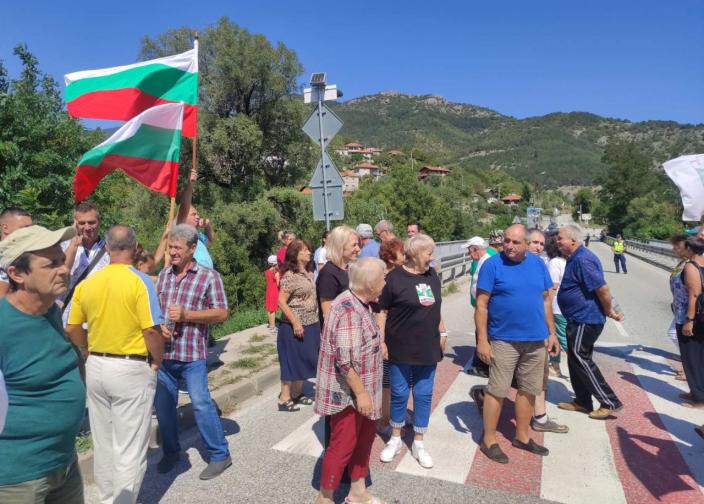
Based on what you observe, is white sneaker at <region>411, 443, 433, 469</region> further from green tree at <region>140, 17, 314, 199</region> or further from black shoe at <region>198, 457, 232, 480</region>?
green tree at <region>140, 17, 314, 199</region>

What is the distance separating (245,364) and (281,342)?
157 centimetres

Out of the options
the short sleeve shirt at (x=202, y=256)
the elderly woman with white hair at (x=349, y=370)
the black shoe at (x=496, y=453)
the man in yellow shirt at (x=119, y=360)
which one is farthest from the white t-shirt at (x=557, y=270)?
the man in yellow shirt at (x=119, y=360)

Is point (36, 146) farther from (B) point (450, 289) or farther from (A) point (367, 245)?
(B) point (450, 289)


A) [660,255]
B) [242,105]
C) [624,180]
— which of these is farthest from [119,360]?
[624,180]

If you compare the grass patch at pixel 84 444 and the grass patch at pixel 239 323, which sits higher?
the grass patch at pixel 84 444

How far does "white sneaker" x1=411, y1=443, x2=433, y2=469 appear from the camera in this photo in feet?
12.3

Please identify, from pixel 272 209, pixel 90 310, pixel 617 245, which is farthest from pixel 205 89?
pixel 617 245

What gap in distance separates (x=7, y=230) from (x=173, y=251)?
1415 mm

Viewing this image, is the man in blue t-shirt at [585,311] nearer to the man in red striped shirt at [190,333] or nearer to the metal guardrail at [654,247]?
the man in red striped shirt at [190,333]

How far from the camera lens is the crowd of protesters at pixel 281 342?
2.06m

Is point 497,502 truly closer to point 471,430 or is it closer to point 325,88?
point 471,430

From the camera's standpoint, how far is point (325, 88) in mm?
7426

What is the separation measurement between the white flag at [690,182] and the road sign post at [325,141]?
4.48 meters

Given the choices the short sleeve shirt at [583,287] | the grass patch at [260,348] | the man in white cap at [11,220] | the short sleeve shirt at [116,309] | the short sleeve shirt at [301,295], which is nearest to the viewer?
the short sleeve shirt at [116,309]
